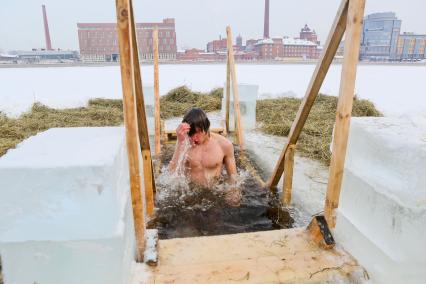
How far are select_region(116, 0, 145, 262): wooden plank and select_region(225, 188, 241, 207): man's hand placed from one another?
6.38 feet

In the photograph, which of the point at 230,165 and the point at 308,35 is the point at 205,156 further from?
the point at 308,35

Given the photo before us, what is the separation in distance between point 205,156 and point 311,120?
4757 mm

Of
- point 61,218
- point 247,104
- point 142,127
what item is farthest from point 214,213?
point 247,104

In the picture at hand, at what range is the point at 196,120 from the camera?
3514 millimetres

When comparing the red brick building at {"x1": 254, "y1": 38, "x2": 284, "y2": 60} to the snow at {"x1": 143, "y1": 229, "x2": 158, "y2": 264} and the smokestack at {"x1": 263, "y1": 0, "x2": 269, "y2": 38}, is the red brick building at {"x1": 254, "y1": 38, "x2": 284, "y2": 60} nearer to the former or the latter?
the smokestack at {"x1": 263, "y1": 0, "x2": 269, "y2": 38}

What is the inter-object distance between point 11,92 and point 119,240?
39.6 feet

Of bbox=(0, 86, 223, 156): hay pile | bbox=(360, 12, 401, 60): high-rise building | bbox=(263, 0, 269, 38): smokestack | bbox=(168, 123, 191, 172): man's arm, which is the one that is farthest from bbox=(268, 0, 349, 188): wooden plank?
bbox=(360, 12, 401, 60): high-rise building

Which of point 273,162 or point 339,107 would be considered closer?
point 339,107

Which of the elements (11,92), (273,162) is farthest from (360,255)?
(11,92)

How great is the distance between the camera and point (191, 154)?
3.82m

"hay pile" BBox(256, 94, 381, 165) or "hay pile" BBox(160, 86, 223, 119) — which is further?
"hay pile" BBox(160, 86, 223, 119)

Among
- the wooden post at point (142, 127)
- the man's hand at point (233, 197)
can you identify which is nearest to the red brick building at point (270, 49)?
the man's hand at point (233, 197)

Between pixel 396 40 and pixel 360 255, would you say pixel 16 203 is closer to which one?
pixel 360 255

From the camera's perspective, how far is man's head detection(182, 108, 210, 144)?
3.49 m
